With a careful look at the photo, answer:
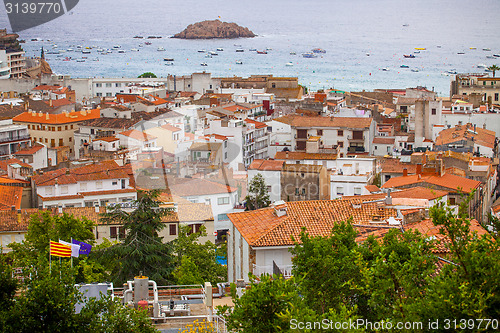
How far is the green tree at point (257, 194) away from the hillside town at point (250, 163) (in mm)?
156

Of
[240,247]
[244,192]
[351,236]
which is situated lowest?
[244,192]

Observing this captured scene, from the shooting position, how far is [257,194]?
2716cm

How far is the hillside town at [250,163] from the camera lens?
1489cm

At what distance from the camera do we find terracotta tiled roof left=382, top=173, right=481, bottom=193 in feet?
73.2

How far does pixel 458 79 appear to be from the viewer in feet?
176

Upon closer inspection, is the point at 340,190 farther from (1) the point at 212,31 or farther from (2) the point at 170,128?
(1) the point at 212,31

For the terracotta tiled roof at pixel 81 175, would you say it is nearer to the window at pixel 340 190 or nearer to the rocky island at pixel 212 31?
the window at pixel 340 190

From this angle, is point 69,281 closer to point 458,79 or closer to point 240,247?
point 240,247

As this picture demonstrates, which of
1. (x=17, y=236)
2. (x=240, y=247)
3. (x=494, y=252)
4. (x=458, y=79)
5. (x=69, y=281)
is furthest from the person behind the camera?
(x=458, y=79)

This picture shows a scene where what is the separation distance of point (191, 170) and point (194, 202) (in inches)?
192

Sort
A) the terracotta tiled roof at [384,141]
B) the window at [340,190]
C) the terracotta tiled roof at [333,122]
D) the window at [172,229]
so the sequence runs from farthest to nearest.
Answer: the terracotta tiled roof at [333,122]
the terracotta tiled roof at [384,141]
the window at [340,190]
the window at [172,229]

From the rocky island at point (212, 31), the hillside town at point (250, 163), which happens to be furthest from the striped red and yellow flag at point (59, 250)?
the rocky island at point (212, 31)

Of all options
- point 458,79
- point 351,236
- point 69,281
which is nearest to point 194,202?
point 351,236

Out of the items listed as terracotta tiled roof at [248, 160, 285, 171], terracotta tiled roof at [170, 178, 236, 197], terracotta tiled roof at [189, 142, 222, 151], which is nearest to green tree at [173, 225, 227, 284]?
terracotta tiled roof at [170, 178, 236, 197]
